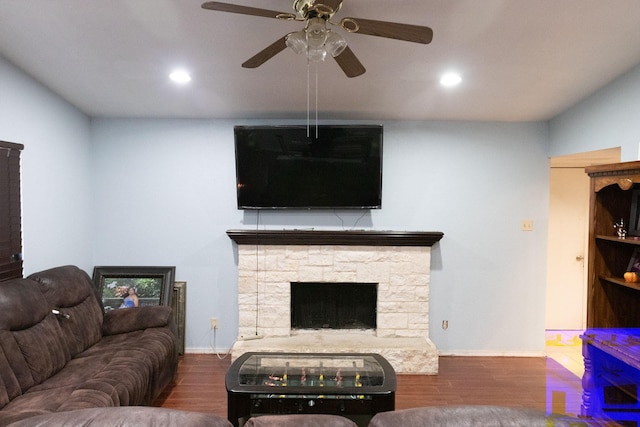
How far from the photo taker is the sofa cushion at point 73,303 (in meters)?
2.94

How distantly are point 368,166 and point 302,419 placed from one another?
290 cm

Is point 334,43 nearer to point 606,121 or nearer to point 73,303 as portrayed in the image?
point 606,121

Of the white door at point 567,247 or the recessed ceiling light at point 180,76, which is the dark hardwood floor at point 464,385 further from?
the recessed ceiling light at point 180,76

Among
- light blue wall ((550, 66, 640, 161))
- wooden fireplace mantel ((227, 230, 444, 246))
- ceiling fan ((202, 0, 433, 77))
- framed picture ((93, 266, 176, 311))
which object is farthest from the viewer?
framed picture ((93, 266, 176, 311))

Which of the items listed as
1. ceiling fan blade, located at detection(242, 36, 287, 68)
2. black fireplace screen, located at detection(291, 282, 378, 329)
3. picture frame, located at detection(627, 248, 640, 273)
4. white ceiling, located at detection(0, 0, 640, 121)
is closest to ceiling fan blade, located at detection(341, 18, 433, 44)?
ceiling fan blade, located at detection(242, 36, 287, 68)

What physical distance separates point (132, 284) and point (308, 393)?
2614mm

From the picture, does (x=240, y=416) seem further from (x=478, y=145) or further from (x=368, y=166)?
(x=478, y=145)

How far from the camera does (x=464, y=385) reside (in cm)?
342

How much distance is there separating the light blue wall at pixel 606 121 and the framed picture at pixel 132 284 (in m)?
4.21

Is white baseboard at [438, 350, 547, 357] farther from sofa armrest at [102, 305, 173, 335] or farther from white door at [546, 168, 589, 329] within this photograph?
sofa armrest at [102, 305, 173, 335]

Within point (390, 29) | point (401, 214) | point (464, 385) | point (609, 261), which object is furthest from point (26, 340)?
point (609, 261)

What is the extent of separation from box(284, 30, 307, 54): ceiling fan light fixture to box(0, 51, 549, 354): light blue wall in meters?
2.42

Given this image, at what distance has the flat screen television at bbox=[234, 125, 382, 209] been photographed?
12.3 ft

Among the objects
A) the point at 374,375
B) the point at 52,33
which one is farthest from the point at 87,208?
the point at 374,375
